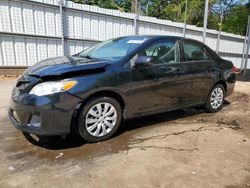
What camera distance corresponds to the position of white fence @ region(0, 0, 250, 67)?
843 cm

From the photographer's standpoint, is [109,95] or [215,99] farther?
[215,99]

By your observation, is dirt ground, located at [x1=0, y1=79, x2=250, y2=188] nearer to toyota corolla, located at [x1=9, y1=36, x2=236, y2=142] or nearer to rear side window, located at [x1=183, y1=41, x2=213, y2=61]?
toyota corolla, located at [x1=9, y1=36, x2=236, y2=142]

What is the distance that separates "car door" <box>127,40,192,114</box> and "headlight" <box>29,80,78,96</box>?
1.08 m

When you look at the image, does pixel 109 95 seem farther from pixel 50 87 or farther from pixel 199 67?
pixel 199 67

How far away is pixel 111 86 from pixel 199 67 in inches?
85.1

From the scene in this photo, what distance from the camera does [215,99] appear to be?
229 inches

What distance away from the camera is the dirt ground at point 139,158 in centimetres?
299

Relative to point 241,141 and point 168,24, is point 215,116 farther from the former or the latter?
point 168,24

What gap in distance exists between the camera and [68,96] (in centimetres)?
353

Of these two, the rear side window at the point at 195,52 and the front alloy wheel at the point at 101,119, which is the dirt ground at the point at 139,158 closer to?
the front alloy wheel at the point at 101,119

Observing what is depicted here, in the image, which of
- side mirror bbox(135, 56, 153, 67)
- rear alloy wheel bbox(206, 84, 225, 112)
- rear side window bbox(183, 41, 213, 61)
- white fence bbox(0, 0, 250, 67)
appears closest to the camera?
side mirror bbox(135, 56, 153, 67)

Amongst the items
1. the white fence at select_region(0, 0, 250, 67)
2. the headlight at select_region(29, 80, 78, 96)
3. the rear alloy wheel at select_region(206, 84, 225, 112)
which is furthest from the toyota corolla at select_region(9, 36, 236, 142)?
the white fence at select_region(0, 0, 250, 67)

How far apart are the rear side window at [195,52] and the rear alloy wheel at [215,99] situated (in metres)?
0.72

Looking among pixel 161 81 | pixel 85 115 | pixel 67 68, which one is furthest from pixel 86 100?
pixel 161 81
